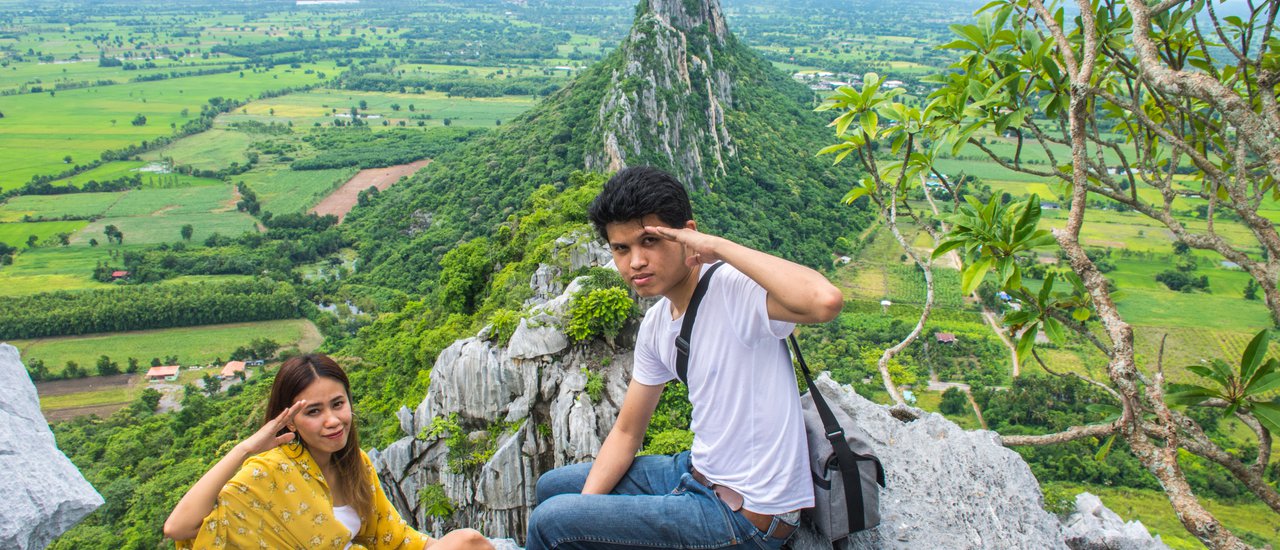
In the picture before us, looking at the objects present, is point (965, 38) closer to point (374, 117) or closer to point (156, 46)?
point (374, 117)

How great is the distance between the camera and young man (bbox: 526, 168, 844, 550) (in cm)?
395

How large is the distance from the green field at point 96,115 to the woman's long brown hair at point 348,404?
103999 mm

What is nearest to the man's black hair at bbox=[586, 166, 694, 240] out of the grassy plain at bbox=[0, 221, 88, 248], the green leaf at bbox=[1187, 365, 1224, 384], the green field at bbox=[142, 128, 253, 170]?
the green leaf at bbox=[1187, 365, 1224, 384]

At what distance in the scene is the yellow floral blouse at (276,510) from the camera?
3990mm

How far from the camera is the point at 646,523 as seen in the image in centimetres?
407

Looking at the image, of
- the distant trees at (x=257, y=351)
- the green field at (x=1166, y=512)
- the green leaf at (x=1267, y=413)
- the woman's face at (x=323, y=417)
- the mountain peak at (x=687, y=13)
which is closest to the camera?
the green leaf at (x=1267, y=413)

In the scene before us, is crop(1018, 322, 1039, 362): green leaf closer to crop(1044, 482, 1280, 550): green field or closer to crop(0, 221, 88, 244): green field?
crop(1044, 482, 1280, 550): green field

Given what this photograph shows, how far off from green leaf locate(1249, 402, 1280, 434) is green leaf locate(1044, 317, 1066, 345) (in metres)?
0.91

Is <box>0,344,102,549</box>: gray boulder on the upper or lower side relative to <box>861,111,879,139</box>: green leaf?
lower

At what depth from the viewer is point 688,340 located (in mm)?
4121

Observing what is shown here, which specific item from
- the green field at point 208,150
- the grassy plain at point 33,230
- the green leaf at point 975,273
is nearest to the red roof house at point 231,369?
the grassy plain at point 33,230

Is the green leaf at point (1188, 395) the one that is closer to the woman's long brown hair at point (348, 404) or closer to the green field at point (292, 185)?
the woman's long brown hair at point (348, 404)

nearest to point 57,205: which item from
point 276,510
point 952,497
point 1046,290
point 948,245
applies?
point 276,510

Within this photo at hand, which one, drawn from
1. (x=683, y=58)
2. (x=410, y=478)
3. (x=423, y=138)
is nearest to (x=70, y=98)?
(x=423, y=138)
